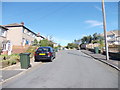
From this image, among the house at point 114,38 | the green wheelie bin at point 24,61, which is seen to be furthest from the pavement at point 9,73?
the house at point 114,38

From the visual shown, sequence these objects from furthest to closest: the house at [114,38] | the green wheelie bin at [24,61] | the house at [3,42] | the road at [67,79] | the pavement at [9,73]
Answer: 1. the house at [114,38]
2. the house at [3,42]
3. the green wheelie bin at [24,61]
4. the pavement at [9,73]
5. the road at [67,79]

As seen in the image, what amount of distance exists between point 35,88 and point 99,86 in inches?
101

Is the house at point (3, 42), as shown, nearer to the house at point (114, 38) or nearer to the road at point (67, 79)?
the road at point (67, 79)

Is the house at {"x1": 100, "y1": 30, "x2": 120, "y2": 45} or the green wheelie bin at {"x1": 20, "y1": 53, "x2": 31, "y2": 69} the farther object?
the house at {"x1": 100, "y1": 30, "x2": 120, "y2": 45}

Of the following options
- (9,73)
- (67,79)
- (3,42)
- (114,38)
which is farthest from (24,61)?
(114,38)

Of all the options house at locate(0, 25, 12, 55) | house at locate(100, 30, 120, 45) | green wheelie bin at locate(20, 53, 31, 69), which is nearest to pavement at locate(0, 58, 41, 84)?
green wheelie bin at locate(20, 53, 31, 69)

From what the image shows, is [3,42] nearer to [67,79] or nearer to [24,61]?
[24,61]

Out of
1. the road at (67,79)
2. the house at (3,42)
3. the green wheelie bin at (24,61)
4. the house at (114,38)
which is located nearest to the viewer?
the road at (67,79)

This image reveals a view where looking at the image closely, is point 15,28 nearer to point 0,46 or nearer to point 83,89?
point 0,46

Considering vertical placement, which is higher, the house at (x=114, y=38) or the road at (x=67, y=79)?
the house at (x=114, y=38)

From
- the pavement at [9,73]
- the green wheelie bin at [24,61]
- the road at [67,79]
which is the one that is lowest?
the road at [67,79]

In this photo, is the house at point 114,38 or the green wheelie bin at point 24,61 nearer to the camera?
the green wheelie bin at point 24,61

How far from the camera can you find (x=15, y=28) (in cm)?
3000

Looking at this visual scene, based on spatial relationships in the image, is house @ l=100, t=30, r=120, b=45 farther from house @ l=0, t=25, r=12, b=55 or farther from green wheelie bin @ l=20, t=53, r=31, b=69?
green wheelie bin @ l=20, t=53, r=31, b=69
